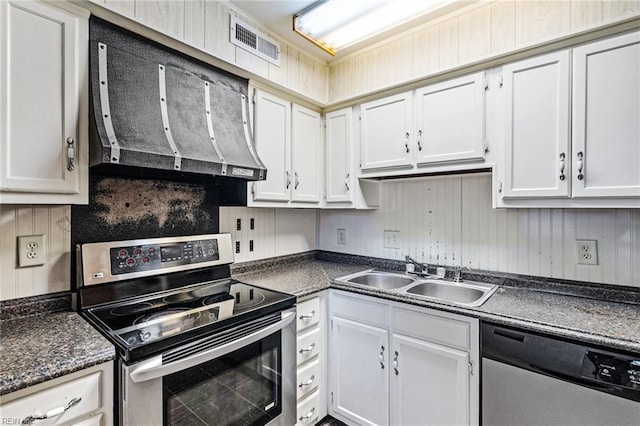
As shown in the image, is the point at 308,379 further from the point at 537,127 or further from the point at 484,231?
the point at 537,127

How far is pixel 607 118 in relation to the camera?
1.43 meters

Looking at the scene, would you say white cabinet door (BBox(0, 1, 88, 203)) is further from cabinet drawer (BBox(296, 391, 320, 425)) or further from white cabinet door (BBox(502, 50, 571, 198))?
white cabinet door (BBox(502, 50, 571, 198))

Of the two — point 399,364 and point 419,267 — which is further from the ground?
point 419,267

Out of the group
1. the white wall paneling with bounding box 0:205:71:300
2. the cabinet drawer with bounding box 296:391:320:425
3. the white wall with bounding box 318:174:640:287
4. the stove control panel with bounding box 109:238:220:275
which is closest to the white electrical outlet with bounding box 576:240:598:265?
the white wall with bounding box 318:174:640:287

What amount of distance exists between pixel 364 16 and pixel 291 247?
1.72m

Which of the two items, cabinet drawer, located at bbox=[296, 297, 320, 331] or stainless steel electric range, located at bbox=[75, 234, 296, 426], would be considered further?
cabinet drawer, located at bbox=[296, 297, 320, 331]

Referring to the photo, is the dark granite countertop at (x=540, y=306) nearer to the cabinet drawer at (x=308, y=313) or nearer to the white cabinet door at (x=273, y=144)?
the cabinet drawer at (x=308, y=313)

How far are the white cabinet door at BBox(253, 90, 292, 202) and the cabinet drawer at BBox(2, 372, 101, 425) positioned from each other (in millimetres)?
1212

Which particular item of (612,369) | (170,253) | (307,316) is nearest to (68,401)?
(170,253)

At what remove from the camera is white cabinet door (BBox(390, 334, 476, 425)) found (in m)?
1.52

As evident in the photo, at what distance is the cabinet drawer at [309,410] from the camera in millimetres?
1856

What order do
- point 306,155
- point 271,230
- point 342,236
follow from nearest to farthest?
point 306,155
point 271,230
point 342,236

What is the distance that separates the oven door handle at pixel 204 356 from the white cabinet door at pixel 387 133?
117 centimetres

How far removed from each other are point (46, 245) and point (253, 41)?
1529 millimetres
